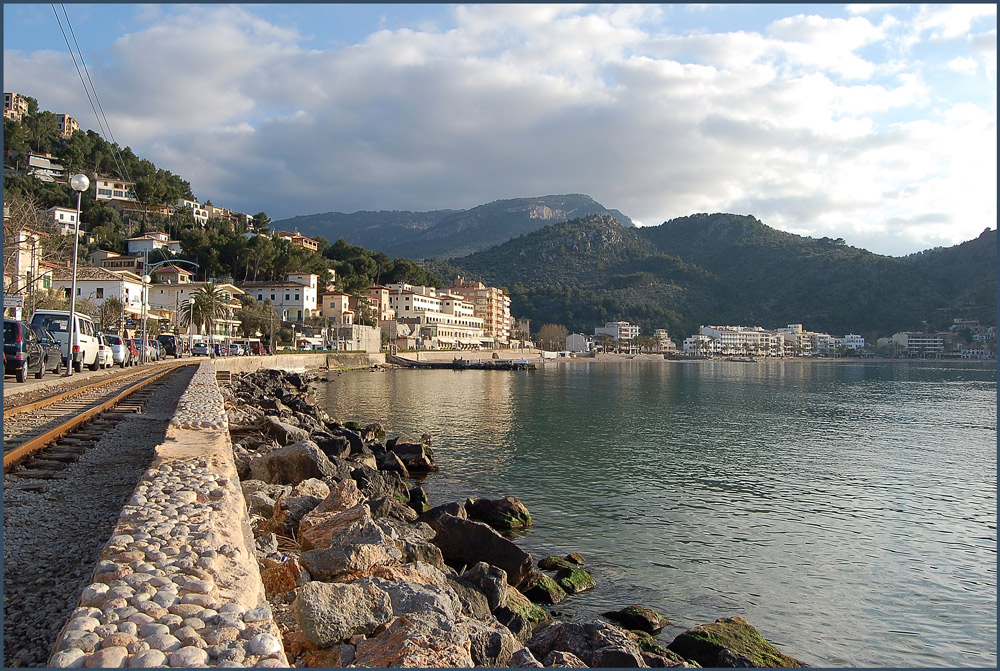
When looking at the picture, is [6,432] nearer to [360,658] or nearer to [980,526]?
[360,658]

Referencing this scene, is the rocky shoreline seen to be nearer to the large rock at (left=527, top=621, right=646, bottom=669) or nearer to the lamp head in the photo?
the large rock at (left=527, top=621, right=646, bottom=669)

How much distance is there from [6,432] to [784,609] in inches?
527

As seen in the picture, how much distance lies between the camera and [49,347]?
23438 millimetres

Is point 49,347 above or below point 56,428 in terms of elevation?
above

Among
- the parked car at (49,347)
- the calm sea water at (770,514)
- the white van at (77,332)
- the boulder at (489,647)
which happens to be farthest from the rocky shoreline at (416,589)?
the white van at (77,332)

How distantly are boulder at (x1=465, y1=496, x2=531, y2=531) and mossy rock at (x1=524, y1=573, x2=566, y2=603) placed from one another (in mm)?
3275

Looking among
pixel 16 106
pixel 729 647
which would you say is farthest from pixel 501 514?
pixel 16 106

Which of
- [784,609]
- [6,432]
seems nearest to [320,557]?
[784,609]

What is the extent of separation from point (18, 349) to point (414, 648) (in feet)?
68.9

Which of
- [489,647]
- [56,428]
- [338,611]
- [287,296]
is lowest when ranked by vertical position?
[489,647]

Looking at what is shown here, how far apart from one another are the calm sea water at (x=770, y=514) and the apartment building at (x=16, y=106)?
14723 centimetres

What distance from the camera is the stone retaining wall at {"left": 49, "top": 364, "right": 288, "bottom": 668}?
3695mm

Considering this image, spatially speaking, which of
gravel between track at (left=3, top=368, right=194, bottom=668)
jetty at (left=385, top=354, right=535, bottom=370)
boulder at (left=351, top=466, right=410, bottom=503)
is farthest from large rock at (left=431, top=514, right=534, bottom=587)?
jetty at (left=385, top=354, right=535, bottom=370)

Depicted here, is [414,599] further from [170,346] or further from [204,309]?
[204,309]
